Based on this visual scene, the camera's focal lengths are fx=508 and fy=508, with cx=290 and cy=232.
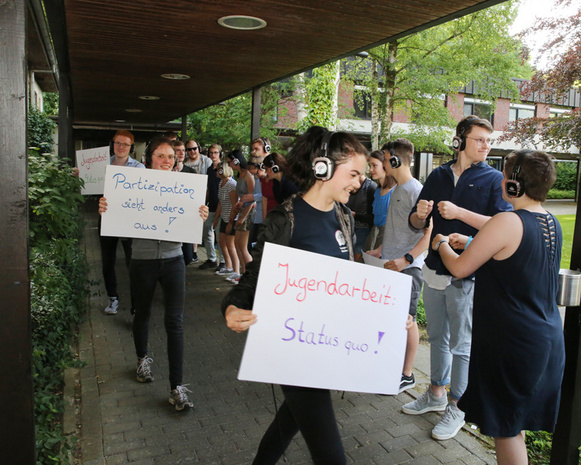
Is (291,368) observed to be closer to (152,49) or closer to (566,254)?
(152,49)

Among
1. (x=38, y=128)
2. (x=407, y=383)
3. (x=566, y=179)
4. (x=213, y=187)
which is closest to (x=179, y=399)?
(x=407, y=383)

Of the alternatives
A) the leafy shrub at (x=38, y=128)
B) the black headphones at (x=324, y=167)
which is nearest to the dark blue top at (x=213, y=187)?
the black headphones at (x=324, y=167)

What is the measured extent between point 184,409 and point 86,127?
21.9 metres

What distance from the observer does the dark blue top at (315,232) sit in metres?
2.57

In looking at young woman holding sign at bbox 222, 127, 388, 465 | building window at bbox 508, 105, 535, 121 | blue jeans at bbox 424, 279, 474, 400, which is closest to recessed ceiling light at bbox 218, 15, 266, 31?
young woman holding sign at bbox 222, 127, 388, 465

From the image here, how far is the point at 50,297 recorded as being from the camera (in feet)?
16.5

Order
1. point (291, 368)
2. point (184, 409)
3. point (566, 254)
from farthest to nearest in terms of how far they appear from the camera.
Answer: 1. point (566, 254)
2. point (184, 409)
3. point (291, 368)

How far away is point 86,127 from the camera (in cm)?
2341

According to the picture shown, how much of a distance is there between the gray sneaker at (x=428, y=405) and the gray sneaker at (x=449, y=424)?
226mm

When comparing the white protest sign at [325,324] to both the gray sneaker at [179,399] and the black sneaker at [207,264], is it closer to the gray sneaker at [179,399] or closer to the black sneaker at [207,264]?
the gray sneaker at [179,399]

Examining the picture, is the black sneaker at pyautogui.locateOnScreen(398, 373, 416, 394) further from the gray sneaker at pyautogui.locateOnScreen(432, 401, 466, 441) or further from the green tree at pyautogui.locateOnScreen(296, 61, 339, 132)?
the green tree at pyautogui.locateOnScreen(296, 61, 339, 132)

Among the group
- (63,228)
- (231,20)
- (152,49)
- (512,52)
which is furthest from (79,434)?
(512,52)

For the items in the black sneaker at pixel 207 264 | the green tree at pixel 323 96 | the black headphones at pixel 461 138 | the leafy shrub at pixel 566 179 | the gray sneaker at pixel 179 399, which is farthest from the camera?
the leafy shrub at pixel 566 179

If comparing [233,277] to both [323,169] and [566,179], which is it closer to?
[323,169]
